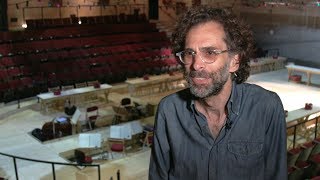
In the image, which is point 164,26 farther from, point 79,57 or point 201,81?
point 201,81

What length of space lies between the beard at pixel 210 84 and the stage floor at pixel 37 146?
5989 mm

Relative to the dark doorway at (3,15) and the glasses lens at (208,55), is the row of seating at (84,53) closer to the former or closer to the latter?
the dark doorway at (3,15)

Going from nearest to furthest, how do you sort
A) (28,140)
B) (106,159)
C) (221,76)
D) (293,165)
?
1. (221,76)
2. (293,165)
3. (106,159)
4. (28,140)

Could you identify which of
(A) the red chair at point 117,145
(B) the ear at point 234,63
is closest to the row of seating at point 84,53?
(A) the red chair at point 117,145

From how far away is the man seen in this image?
1.94 meters

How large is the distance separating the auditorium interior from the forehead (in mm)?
4124

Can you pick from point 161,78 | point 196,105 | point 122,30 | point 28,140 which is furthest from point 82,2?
point 196,105

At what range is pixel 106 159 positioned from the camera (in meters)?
8.67

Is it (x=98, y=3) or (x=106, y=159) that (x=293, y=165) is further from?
(x=98, y=3)

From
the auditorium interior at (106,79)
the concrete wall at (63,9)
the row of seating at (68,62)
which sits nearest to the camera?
the auditorium interior at (106,79)

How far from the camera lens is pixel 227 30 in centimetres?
197

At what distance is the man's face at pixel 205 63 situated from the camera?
1.92 metres

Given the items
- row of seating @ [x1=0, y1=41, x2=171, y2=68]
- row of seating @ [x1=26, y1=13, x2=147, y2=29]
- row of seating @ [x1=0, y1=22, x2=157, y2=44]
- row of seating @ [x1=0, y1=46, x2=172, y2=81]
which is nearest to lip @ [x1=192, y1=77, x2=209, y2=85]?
row of seating @ [x1=0, y1=46, x2=172, y2=81]

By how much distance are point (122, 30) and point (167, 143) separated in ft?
52.3
